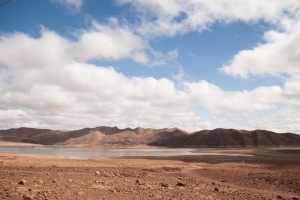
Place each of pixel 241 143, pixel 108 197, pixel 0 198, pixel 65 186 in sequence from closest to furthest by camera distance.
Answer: pixel 0 198 < pixel 108 197 < pixel 65 186 < pixel 241 143

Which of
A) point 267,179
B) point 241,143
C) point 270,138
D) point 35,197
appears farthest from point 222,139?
point 35,197

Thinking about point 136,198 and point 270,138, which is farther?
point 270,138

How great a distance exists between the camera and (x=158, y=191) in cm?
1387

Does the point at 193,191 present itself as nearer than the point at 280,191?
Yes

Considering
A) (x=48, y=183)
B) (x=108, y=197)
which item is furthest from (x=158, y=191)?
(x=48, y=183)

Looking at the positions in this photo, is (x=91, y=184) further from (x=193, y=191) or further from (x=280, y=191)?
A: (x=280, y=191)

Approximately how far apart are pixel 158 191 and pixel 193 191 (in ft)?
5.48

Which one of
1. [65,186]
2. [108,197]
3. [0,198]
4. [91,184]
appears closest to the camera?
[0,198]

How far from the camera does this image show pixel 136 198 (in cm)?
1215

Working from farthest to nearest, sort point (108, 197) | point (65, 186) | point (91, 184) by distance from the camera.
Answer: point (91, 184) → point (65, 186) → point (108, 197)

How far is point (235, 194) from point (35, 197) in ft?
28.0

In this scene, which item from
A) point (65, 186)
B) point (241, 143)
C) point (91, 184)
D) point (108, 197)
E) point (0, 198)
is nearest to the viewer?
point (0, 198)

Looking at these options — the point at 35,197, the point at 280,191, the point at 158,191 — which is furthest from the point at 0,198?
the point at 280,191

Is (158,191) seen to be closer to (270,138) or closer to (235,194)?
(235,194)
